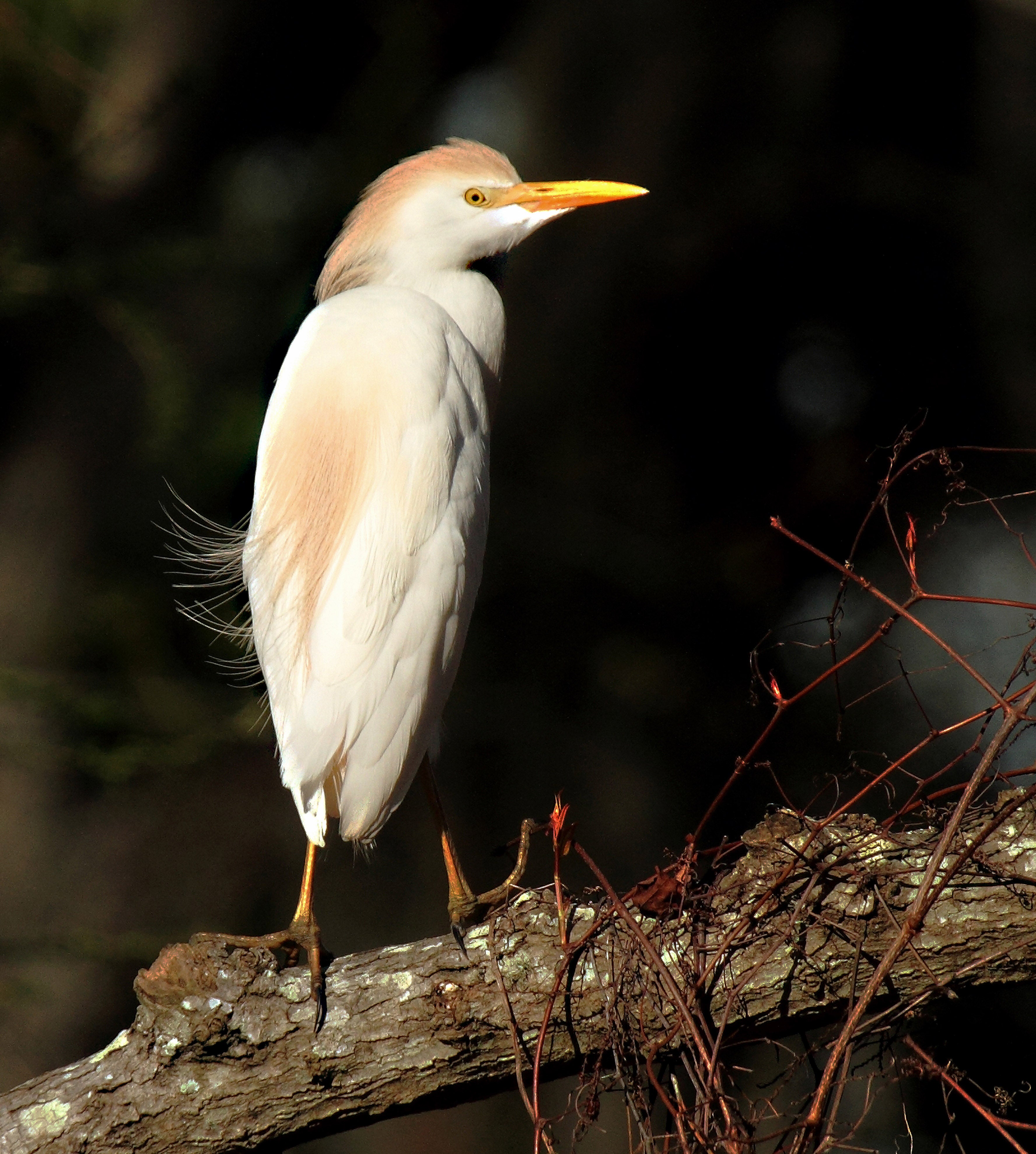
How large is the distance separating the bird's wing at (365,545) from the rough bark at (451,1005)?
21 centimetres

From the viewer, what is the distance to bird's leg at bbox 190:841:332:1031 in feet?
3.07

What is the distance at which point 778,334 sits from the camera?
2.27 meters

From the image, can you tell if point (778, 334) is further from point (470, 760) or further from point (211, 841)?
point (211, 841)

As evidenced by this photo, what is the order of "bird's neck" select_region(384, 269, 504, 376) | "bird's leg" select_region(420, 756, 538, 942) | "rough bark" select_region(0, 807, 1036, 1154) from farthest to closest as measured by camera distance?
"bird's neck" select_region(384, 269, 504, 376) → "bird's leg" select_region(420, 756, 538, 942) → "rough bark" select_region(0, 807, 1036, 1154)

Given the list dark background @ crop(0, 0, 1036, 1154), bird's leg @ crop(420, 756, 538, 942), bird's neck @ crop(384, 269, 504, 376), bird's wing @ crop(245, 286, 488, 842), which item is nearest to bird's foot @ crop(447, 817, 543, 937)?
bird's leg @ crop(420, 756, 538, 942)

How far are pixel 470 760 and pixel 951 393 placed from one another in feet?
4.20

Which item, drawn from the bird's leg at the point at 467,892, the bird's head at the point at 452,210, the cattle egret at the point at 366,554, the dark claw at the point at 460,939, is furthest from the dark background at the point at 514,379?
the dark claw at the point at 460,939

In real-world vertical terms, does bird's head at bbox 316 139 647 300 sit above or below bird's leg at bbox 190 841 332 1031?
above

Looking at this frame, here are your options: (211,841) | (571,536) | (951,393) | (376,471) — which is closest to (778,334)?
(951,393)

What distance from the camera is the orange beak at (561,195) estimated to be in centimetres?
134

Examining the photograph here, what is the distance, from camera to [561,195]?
135 cm

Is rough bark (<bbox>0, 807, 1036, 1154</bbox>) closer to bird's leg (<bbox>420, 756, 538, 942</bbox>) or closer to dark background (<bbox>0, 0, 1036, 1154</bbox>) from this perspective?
bird's leg (<bbox>420, 756, 538, 942</bbox>)

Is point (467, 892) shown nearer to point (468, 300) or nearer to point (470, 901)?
point (470, 901)

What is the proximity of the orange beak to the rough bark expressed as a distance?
818 mm
